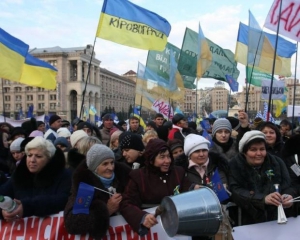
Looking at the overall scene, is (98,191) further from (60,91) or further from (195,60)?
(60,91)

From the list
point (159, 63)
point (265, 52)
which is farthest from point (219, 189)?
point (159, 63)

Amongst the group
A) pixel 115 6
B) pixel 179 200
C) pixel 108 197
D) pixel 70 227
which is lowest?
pixel 70 227

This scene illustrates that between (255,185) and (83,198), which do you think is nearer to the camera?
(83,198)

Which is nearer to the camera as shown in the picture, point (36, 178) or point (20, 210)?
point (20, 210)

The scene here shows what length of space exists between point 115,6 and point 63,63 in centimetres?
7897

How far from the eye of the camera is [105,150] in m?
2.97

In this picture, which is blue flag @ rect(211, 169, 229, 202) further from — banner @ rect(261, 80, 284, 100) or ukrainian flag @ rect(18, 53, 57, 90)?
banner @ rect(261, 80, 284, 100)

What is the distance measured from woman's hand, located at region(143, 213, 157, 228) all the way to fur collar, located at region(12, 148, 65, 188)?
0.99 meters

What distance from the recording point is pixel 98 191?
278 cm

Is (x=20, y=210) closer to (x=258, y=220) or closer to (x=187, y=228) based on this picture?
(x=187, y=228)

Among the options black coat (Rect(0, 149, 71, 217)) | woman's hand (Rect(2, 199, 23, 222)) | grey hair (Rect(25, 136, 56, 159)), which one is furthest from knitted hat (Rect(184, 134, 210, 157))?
woman's hand (Rect(2, 199, 23, 222))


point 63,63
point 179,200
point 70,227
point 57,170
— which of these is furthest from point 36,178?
point 63,63

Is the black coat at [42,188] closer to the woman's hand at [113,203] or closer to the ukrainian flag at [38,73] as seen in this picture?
the woman's hand at [113,203]

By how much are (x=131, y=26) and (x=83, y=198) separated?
5632mm
